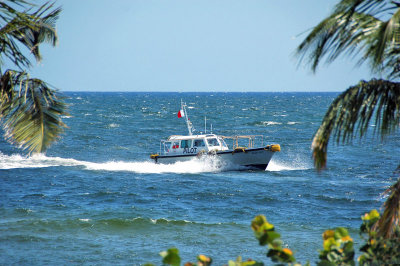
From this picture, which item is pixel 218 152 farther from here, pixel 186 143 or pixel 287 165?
pixel 287 165

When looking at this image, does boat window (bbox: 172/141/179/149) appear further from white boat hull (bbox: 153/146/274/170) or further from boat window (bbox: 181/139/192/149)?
white boat hull (bbox: 153/146/274/170)

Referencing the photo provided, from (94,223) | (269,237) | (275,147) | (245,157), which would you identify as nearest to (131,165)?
(245,157)

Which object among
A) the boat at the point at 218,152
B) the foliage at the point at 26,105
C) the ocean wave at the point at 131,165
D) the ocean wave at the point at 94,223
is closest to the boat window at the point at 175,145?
the boat at the point at 218,152

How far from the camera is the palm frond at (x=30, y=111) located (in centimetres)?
670

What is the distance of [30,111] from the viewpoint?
22.3 ft

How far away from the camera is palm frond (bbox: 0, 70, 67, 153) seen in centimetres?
670

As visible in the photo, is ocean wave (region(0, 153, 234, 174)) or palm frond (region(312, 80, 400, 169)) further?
ocean wave (region(0, 153, 234, 174))

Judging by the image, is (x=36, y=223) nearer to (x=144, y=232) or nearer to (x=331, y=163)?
(x=144, y=232)

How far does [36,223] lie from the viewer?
16.8m

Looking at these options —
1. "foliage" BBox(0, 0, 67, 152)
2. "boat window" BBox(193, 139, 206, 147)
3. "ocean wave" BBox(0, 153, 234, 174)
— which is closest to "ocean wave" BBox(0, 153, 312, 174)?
"ocean wave" BBox(0, 153, 234, 174)

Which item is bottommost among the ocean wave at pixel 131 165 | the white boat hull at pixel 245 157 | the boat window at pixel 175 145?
the ocean wave at pixel 131 165

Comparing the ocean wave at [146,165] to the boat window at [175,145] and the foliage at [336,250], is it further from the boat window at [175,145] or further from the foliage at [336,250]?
the foliage at [336,250]

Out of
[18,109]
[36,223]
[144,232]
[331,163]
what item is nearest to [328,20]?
[18,109]

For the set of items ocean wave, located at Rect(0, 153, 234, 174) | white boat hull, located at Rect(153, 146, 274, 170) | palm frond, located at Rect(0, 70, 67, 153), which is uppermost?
palm frond, located at Rect(0, 70, 67, 153)
